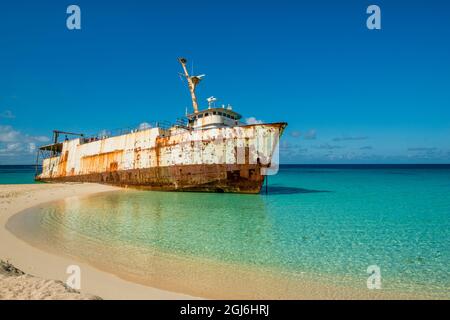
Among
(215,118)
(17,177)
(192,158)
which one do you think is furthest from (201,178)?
(17,177)

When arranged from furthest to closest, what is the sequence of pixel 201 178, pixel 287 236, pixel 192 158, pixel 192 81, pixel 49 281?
pixel 192 81 → pixel 192 158 → pixel 201 178 → pixel 287 236 → pixel 49 281

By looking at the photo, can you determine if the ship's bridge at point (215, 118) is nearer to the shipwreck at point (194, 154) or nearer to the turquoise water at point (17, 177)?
the shipwreck at point (194, 154)

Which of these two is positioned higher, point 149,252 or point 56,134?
point 56,134

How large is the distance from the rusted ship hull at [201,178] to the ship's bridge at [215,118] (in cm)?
373

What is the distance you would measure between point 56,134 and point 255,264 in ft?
123

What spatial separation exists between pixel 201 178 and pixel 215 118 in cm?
494

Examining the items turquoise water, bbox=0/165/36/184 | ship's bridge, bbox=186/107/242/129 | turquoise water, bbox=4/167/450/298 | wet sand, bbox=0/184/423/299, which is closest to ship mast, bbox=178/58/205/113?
ship's bridge, bbox=186/107/242/129

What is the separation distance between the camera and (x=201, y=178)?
20.3 metres

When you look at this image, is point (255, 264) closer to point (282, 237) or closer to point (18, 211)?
point (282, 237)

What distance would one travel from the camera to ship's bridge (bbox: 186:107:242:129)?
21.8m

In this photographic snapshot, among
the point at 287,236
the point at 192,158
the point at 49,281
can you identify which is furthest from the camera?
the point at 192,158

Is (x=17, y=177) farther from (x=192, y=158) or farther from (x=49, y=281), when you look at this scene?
(x=49, y=281)
